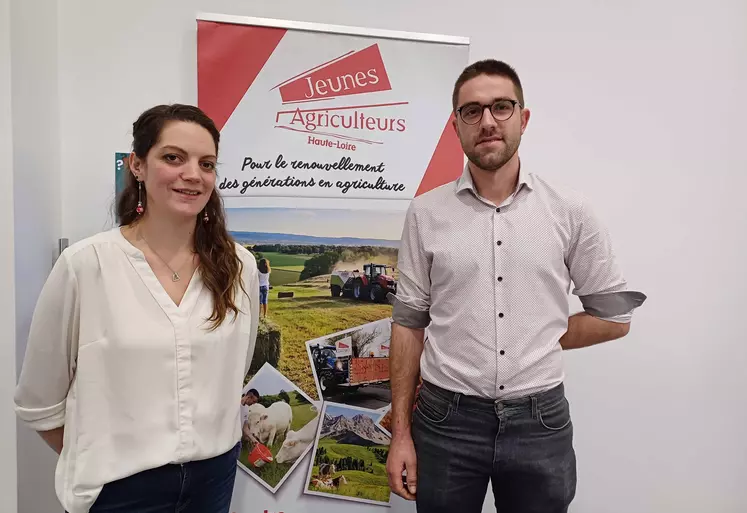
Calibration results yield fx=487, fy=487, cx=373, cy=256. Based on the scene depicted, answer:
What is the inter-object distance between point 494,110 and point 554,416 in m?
0.81

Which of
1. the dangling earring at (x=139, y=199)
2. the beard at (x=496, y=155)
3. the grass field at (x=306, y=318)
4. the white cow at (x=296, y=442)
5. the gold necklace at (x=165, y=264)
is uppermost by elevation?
the beard at (x=496, y=155)

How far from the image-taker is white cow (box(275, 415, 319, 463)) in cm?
168

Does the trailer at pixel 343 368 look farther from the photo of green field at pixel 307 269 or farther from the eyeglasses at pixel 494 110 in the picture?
the eyeglasses at pixel 494 110

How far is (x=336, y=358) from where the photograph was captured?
5.61 ft

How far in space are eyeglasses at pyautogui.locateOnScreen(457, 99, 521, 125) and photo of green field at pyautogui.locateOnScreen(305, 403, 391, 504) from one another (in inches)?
41.5

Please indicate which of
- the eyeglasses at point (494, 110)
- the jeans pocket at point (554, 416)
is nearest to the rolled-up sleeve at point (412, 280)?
the eyeglasses at point (494, 110)

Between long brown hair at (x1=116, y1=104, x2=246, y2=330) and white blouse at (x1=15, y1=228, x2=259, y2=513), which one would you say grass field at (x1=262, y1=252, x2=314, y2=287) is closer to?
long brown hair at (x1=116, y1=104, x2=246, y2=330)

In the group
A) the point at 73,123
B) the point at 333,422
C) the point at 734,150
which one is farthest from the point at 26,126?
the point at 734,150

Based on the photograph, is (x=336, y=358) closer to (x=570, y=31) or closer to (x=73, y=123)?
(x=73, y=123)

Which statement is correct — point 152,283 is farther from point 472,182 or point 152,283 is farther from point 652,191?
point 652,191

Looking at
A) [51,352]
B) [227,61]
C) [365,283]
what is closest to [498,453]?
[365,283]

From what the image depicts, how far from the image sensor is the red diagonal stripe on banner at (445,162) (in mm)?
1729

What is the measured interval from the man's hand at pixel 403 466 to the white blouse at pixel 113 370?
0.50 meters

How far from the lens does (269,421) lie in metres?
1.67
